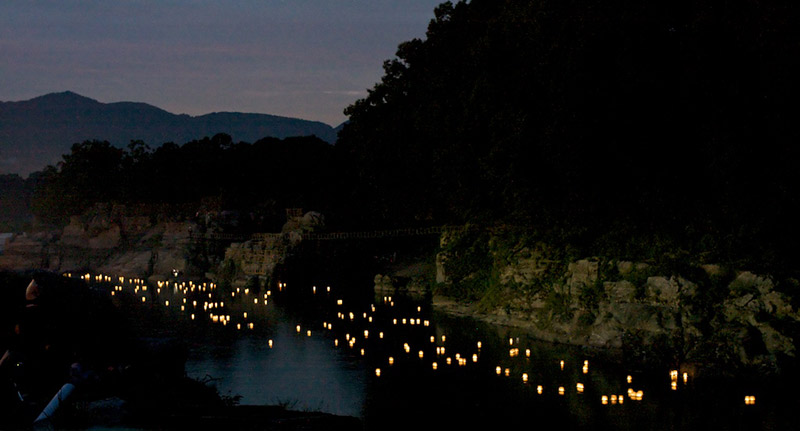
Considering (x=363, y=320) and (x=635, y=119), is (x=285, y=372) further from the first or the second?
(x=635, y=119)

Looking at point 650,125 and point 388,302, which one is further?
point 388,302

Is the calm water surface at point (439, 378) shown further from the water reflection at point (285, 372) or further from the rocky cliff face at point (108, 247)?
the rocky cliff face at point (108, 247)

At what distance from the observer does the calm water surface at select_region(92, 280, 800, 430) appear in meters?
20.5

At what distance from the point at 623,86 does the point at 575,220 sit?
5.32m

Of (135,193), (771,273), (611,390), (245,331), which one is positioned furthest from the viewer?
(135,193)

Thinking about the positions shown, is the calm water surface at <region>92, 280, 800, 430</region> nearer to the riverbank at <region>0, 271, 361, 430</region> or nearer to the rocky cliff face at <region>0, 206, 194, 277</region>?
the riverbank at <region>0, 271, 361, 430</region>

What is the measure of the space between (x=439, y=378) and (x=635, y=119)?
1100cm

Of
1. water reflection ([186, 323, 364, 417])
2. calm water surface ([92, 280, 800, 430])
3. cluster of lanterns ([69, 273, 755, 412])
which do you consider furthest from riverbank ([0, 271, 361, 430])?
cluster of lanterns ([69, 273, 755, 412])

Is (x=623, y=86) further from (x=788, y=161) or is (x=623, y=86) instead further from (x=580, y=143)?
(x=788, y=161)

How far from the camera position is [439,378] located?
25375 millimetres

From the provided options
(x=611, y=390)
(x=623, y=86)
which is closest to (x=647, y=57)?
(x=623, y=86)

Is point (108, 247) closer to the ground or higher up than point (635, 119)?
closer to the ground

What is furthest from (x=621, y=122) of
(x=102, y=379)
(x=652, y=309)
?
(x=102, y=379)

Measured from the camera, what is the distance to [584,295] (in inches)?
1173
